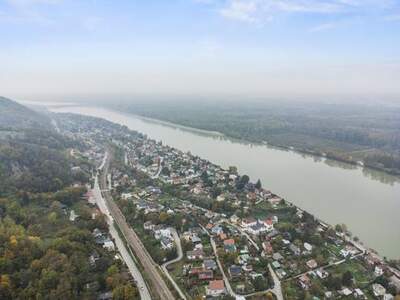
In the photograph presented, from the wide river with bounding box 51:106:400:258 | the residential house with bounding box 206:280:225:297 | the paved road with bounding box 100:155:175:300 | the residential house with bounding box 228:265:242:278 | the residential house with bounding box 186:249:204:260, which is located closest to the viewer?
the residential house with bounding box 206:280:225:297

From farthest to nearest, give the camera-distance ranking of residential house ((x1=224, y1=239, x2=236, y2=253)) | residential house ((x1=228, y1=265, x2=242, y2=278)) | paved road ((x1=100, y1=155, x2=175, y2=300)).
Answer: residential house ((x1=224, y1=239, x2=236, y2=253)), residential house ((x1=228, y1=265, x2=242, y2=278)), paved road ((x1=100, y1=155, x2=175, y2=300))

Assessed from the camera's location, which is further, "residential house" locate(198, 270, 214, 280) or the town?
"residential house" locate(198, 270, 214, 280)

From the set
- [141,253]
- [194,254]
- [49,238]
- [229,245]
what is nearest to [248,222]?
[229,245]

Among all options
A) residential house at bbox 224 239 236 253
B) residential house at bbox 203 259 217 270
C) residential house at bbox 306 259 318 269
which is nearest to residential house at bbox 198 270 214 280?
residential house at bbox 203 259 217 270

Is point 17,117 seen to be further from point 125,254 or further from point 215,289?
point 215,289

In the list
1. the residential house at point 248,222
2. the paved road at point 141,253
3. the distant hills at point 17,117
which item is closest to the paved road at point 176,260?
the paved road at point 141,253

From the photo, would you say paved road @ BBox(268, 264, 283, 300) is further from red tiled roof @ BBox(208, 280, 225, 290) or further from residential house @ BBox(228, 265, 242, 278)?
red tiled roof @ BBox(208, 280, 225, 290)
